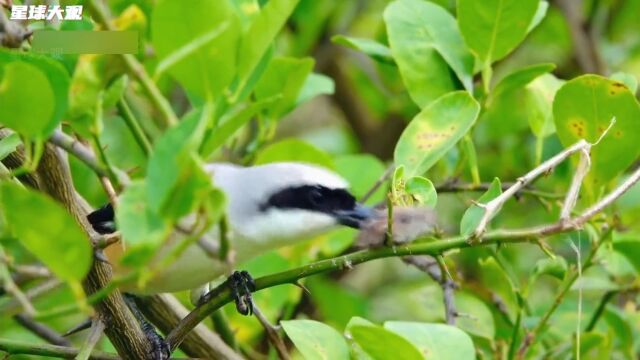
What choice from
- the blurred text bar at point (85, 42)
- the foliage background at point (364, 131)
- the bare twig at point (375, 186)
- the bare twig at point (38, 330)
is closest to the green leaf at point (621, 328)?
the foliage background at point (364, 131)

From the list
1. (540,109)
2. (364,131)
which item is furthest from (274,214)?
(364,131)

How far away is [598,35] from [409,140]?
2423 millimetres

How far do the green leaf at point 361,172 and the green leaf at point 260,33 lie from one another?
126 centimetres

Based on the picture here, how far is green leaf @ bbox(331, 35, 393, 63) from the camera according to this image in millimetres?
2211

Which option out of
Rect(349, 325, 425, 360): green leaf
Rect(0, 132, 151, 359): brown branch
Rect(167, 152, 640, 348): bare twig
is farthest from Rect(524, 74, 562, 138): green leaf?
Rect(0, 132, 151, 359): brown branch

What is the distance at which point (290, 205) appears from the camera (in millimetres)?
2004

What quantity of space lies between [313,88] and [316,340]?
0.88 meters

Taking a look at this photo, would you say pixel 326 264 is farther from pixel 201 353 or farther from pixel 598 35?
pixel 598 35

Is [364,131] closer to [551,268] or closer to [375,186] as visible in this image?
[375,186]

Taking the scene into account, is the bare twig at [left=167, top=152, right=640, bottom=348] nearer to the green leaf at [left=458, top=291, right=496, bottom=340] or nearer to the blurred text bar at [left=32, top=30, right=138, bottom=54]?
the blurred text bar at [left=32, top=30, right=138, bottom=54]

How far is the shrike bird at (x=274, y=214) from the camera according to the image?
195 cm

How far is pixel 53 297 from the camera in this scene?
278 centimetres

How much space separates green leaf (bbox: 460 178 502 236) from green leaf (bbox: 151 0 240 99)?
421 millimetres

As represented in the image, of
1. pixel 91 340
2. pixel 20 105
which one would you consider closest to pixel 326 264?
pixel 91 340
